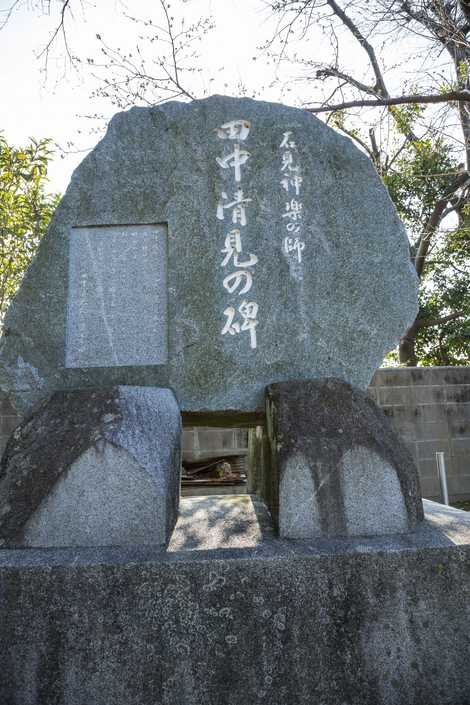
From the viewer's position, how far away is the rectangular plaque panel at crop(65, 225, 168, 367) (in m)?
2.76

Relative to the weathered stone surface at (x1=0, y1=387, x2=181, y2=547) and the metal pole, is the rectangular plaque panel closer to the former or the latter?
the weathered stone surface at (x1=0, y1=387, x2=181, y2=547)

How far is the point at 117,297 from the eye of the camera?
9.18 ft

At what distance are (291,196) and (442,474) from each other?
4681 mm

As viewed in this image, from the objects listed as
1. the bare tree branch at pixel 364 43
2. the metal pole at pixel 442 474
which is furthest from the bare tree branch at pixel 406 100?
the metal pole at pixel 442 474

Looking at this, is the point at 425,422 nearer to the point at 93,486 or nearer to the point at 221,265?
the point at 221,265

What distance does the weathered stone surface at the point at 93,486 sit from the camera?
2.11 metres

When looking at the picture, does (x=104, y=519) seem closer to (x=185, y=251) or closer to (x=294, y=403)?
(x=294, y=403)

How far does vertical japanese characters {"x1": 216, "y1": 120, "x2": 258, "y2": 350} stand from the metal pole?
4576 millimetres

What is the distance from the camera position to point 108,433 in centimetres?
219

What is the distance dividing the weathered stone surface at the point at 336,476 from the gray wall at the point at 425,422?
452cm

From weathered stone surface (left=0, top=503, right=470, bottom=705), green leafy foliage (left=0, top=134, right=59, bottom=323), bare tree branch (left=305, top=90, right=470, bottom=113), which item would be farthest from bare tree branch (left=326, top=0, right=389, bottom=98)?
weathered stone surface (left=0, top=503, right=470, bottom=705)

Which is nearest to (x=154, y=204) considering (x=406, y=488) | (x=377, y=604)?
(x=406, y=488)

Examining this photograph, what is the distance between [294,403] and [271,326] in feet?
1.66

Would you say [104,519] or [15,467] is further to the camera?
[15,467]
